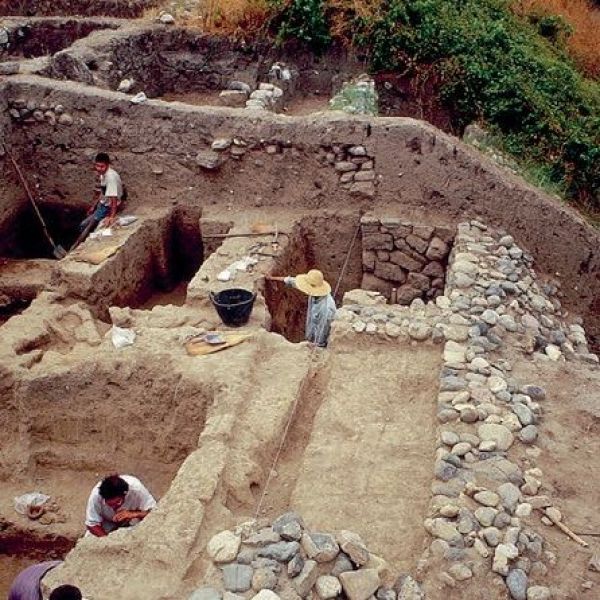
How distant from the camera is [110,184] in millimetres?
8156

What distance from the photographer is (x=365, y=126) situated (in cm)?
789

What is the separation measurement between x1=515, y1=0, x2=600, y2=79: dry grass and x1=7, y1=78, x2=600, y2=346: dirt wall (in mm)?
5132

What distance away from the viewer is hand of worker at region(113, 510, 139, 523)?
16.1 ft

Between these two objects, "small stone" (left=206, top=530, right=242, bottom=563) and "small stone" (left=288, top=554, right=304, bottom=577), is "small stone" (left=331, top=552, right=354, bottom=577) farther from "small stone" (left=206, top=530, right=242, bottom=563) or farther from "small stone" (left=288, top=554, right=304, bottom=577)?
"small stone" (left=206, top=530, right=242, bottom=563)

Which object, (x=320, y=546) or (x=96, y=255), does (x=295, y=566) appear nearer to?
(x=320, y=546)

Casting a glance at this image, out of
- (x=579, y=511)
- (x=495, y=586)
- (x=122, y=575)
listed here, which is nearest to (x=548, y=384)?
(x=579, y=511)

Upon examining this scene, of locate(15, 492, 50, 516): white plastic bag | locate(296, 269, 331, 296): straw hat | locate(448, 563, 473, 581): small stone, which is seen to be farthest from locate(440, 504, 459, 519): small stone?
locate(15, 492, 50, 516): white plastic bag

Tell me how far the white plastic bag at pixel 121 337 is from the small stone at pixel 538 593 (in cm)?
345

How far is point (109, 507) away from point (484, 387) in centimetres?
253

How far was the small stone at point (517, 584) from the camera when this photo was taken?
12.6 ft

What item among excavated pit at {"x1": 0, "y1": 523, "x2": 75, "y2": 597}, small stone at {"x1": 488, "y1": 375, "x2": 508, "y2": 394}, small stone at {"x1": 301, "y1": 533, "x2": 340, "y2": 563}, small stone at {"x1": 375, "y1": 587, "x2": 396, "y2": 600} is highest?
small stone at {"x1": 301, "y1": 533, "x2": 340, "y2": 563}

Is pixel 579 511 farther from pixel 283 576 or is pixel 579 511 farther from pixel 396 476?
pixel 283 576

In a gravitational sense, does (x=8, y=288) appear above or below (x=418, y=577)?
below

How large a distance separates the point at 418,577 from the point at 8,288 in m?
5.35
